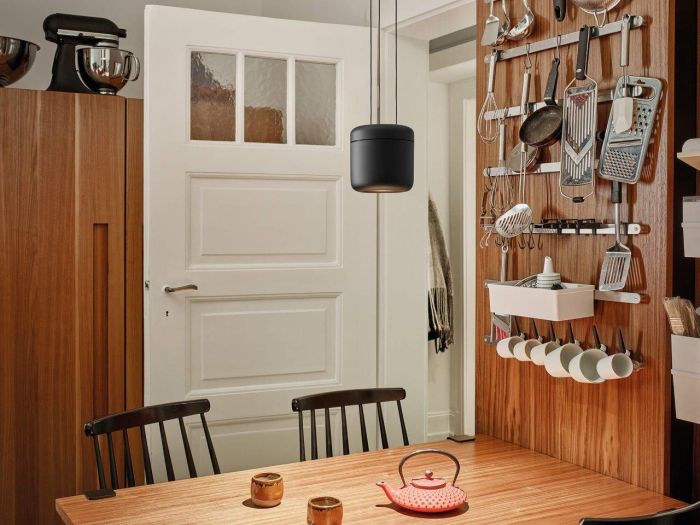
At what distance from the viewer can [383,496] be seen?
5.54ft

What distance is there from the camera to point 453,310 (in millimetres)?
4312

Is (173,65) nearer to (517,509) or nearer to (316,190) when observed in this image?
(316,190)

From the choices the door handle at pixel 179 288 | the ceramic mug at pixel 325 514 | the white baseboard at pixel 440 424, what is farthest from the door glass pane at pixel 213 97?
the white baseboard at pixel 440 424

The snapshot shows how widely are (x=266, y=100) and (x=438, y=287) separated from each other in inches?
64.3

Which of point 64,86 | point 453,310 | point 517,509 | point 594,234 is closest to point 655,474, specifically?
point 517,509

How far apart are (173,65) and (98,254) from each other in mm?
707

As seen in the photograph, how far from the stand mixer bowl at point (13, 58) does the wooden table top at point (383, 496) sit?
5.23 feet

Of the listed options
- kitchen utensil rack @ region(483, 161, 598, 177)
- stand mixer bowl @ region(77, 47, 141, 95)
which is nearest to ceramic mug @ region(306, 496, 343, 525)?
kitchen utensil rack @ region(483, 161, 598, 177)

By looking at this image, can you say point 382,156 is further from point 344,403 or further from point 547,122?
point 344,403

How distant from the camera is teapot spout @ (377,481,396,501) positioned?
1625mm

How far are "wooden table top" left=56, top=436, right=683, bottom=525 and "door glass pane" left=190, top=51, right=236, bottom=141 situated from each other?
136 centimetres

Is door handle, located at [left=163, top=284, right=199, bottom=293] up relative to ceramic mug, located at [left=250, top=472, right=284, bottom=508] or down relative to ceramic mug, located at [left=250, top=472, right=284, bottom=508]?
up

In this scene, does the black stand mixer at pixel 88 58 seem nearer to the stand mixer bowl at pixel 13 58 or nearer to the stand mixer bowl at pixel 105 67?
the stand mixer bowl at pixel 105 67

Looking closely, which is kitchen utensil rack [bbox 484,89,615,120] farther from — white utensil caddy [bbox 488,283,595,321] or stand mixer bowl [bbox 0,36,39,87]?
stand mixer bowl [bbox 0,36,39,87]
